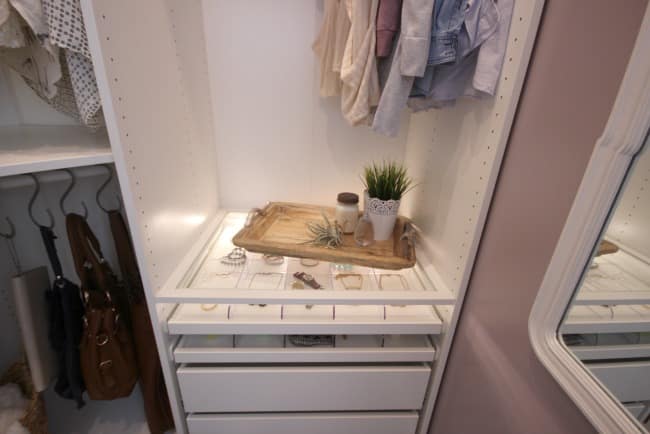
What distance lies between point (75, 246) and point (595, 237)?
1.13m

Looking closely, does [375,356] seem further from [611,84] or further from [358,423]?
[611,84]

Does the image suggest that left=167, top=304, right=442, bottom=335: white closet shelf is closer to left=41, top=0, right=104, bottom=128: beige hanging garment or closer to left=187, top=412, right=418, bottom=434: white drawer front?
left=187, top=412, right=418, bottom=434: white drawer front

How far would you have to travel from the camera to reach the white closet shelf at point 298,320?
0.76 meters

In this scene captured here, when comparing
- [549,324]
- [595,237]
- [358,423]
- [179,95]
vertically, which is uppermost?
[179,95]

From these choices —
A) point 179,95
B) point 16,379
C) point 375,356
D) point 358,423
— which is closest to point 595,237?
point 375,356

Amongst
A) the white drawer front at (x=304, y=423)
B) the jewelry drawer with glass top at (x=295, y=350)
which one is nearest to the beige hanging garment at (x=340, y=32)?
the jewelry drawer with glass top at (x=295, y=350)

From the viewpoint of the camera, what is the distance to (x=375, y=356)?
815 mm

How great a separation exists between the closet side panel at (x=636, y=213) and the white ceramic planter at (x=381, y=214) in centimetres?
55

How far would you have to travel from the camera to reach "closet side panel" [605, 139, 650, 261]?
0.36 metres

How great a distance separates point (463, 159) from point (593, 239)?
1.21 ft

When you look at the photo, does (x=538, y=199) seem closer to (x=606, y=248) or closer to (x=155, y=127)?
(x=606, y=248)

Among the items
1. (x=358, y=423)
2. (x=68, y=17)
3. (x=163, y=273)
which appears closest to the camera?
(x=68, y=17)

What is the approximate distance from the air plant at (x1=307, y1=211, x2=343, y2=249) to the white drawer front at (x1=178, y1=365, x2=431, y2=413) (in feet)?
1.20

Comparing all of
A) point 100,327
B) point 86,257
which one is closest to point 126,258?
point 86,257
